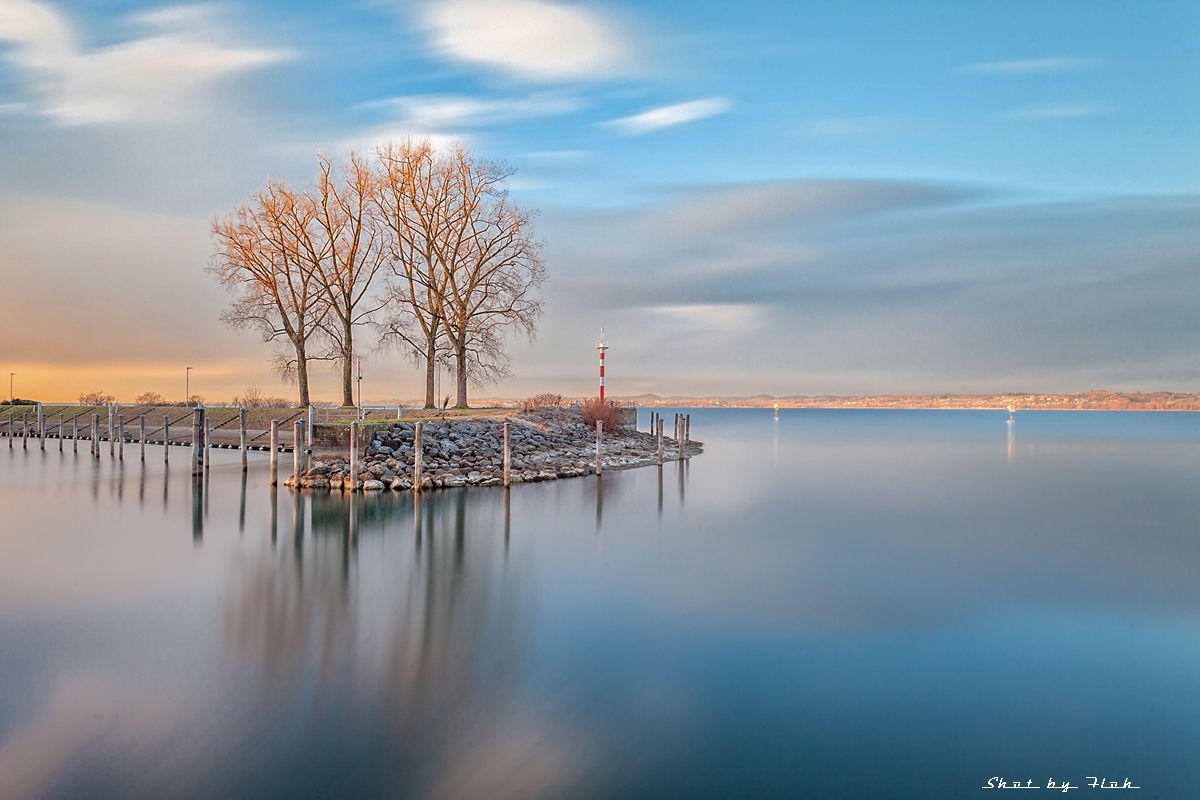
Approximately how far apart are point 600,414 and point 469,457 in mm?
12987

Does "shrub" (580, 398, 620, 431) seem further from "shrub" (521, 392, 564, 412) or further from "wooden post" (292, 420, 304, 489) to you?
"wooden post" (292, 420, 304, 489)

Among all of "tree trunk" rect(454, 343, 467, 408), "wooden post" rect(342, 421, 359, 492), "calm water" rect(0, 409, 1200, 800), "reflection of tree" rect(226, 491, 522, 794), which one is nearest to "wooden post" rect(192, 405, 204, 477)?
"calm water" rect(0, 409, 1200, 800)

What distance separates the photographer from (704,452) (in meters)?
43.1

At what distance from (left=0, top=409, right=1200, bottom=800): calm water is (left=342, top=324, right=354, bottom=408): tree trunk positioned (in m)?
14.6

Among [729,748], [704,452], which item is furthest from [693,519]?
[704,452]

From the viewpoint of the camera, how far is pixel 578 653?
8.93 metres

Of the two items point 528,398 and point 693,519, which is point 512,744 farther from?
point 528,398

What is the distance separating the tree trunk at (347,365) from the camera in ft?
112

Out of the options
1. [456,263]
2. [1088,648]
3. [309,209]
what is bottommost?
[1088,648]

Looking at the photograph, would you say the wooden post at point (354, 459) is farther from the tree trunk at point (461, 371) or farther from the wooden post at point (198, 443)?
the tree trunk at point (461, 371)

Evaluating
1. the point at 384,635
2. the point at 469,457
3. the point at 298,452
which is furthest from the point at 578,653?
the point at 469,457

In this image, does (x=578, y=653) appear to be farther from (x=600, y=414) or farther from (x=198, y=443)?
(x=600, y=414)

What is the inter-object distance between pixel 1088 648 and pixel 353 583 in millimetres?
10353

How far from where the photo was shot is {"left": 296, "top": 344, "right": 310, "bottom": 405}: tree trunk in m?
34.8
